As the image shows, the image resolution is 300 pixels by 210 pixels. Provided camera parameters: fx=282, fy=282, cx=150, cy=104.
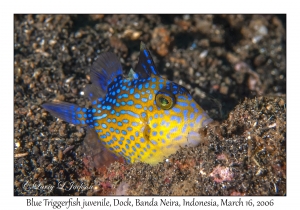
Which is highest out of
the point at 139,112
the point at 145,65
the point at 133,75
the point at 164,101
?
the point at 145,65

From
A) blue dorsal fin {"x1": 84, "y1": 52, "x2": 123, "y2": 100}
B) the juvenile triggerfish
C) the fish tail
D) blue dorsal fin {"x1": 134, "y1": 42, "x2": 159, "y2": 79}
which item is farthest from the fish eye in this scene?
the fish tail

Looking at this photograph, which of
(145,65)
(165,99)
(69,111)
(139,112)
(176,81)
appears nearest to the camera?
(165,99)

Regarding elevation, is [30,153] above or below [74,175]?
above

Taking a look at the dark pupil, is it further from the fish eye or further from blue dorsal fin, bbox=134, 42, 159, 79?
blue dorsal fin, bbox=134, 42, 159, 79

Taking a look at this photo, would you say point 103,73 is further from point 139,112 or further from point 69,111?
point 139,112

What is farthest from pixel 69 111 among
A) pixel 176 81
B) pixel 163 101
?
pixel 176 81

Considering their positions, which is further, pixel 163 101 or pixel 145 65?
pixel 145 65
